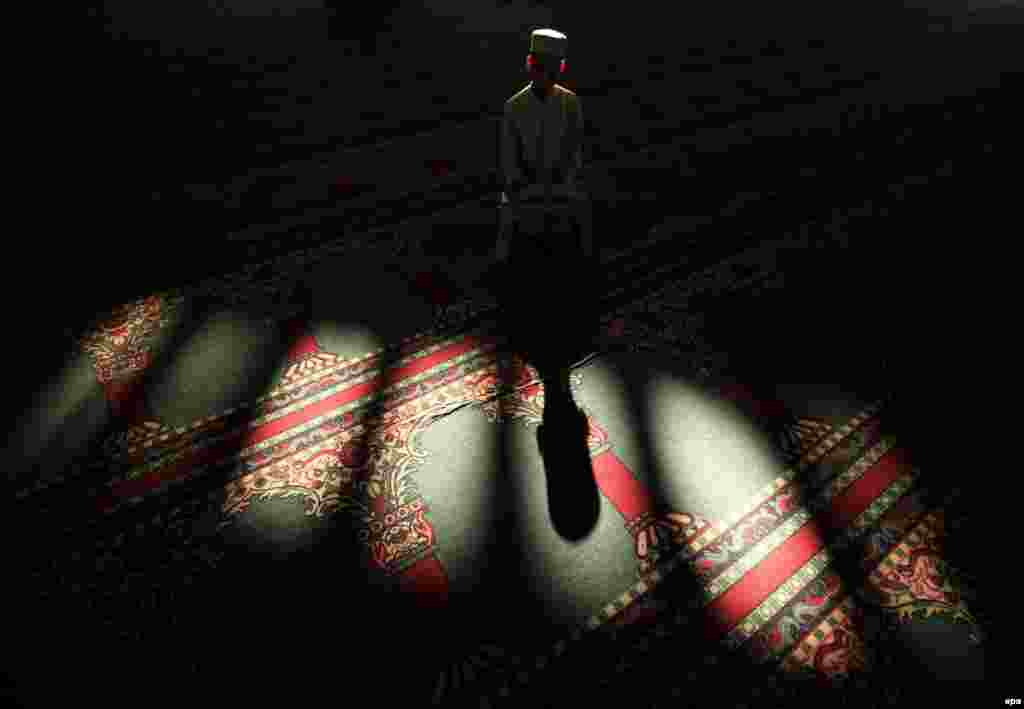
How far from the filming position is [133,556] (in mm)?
1580

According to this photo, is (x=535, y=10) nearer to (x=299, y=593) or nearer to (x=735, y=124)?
(x=735, y=124)

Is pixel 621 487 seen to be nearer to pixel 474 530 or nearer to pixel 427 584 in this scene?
pixel 474 530

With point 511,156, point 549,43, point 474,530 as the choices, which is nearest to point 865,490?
point 474,530

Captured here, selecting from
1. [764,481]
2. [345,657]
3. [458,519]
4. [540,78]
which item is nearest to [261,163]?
[540,78]

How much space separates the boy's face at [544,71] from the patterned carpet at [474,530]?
1.09m

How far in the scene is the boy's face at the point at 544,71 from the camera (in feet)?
7.05

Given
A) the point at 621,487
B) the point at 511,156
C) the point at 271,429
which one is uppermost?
the point at 511,156

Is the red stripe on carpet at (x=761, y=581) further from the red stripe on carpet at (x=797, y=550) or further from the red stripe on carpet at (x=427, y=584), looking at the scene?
the red stripe on carpet at (x=427, y=584)

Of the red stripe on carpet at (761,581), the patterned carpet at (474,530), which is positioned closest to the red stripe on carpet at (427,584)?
the patterned carpet at (474,530)

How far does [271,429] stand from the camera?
1.98m

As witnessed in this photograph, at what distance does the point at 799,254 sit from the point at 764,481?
5.91 ft

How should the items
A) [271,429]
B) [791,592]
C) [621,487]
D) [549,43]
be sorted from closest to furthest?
[791,592]
[621,487]
[271,429]
[549,43]

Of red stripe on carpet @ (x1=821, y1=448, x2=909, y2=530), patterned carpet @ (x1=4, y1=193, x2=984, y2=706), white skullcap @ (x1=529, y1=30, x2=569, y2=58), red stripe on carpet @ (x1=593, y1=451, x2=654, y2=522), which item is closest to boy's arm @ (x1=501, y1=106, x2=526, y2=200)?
white skullcap @ (x1=529, y1=30, x2=569, y2=58)

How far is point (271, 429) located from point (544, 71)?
5.86 ft
